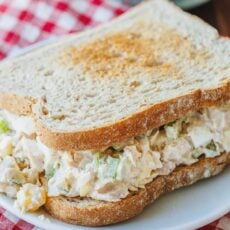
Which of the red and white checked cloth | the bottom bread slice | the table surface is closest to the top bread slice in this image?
the bottom bread slice

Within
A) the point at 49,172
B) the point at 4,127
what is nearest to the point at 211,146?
the point at 49,172

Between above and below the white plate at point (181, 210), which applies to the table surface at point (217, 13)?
above

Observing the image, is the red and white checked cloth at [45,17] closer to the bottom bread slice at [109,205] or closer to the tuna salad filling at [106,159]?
the tuna salad filling at [106,159]

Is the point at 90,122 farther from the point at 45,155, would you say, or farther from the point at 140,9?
the point at 140,9

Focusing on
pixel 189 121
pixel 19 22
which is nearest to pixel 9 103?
pixel 189 121

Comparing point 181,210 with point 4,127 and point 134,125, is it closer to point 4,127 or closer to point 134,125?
point 134,125

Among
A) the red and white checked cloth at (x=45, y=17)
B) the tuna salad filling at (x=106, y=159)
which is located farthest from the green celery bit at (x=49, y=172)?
the red and white checked cloth at (x=45, y=17)

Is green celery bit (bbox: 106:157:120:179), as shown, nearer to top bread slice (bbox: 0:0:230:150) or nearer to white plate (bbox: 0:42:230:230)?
top bread slice (bbox: 0:0:230:150)
